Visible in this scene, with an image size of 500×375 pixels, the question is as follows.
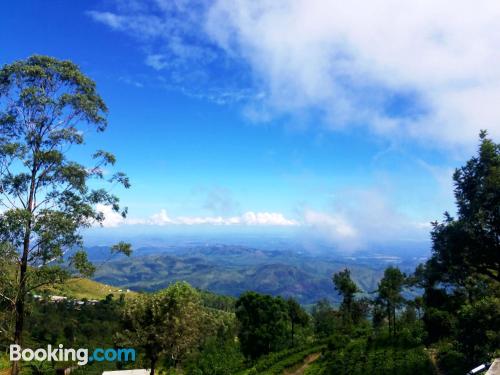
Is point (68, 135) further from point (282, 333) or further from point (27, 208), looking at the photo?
point (282, 333)

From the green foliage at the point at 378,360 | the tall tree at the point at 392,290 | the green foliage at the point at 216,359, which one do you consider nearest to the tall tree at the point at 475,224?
the green foliage at the point at 378,360

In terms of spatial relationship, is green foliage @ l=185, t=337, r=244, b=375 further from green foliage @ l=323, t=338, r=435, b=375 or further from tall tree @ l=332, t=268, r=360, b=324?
tall tree @ l=332, t=268, r=360, b=324

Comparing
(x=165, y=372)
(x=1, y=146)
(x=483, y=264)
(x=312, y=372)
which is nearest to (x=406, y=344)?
(x=312, y=372)

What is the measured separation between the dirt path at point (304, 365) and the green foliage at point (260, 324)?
26.8 feet

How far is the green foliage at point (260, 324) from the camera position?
194 feet

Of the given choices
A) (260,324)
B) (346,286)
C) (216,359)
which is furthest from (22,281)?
(216,359)

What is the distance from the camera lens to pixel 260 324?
59.3 metres

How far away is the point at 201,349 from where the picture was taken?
257 ft

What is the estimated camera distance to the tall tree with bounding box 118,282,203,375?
92.6 ft

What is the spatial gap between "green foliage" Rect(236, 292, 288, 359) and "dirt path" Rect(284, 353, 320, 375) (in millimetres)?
8182

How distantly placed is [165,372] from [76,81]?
3919 cm

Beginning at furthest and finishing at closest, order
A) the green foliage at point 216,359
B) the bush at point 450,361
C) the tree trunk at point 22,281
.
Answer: the green foliage at point 216,359 < the bush at point 450,361 < the tree trunk at point 22,281

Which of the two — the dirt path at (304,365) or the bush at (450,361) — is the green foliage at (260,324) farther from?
the bush at (450,361)

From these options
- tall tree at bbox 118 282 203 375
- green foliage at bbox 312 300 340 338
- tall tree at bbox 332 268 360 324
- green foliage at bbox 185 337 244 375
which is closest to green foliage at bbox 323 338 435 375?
tall tree at bbox 332 268 360 324
